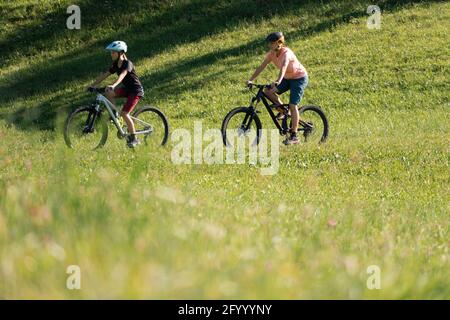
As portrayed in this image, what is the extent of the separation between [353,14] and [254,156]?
18833 millimetres

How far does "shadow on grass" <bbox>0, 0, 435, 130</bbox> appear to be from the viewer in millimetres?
27203

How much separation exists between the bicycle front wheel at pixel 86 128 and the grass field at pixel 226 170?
1.27ft

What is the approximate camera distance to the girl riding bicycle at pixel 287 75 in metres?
14.4

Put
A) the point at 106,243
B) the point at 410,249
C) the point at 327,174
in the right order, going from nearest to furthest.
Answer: the point at 106,243, the point at 410,249, the point at 327,174

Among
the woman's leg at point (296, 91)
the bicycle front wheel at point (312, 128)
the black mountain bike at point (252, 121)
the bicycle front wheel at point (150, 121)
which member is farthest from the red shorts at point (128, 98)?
the bicycle front wheel at point (312, 128)

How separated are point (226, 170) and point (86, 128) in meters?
2.95

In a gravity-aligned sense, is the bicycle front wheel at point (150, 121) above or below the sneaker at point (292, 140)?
above

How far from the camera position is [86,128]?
14.4 metres

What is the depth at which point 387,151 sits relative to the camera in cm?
1503

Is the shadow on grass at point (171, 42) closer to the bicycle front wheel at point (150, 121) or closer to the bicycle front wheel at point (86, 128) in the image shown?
the bicycle front wheel at point (150, 121)

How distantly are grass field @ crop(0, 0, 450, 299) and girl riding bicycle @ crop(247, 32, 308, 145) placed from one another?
2.43 ft

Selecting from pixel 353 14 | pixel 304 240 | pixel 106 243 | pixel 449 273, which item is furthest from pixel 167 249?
pixel 353 14

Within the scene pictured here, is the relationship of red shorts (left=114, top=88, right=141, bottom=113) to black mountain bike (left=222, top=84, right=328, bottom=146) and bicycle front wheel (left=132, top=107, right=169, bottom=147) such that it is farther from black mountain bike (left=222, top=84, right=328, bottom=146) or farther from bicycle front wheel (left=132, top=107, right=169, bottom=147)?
black mountain bike (left=222, top=84, right=328, bottom=146)

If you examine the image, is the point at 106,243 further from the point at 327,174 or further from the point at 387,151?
the point at 387,151
